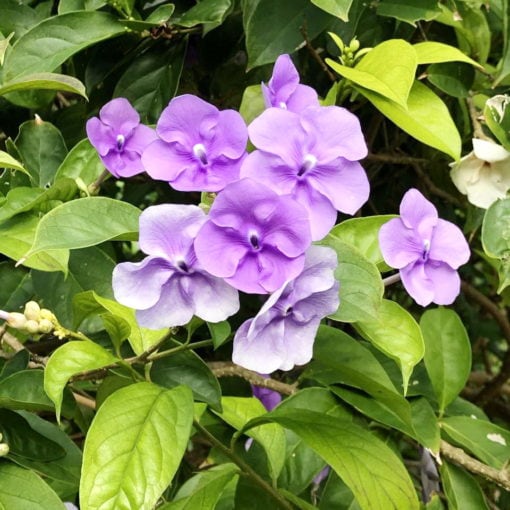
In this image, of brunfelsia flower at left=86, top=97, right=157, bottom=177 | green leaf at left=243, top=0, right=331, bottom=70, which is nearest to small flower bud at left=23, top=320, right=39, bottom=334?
brunfelsia flower at left=86, top=97, right=157, bottom=177

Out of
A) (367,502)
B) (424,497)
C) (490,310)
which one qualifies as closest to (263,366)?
(367,502)

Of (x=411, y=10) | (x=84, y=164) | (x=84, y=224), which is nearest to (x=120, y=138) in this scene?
(x=84, y=164)

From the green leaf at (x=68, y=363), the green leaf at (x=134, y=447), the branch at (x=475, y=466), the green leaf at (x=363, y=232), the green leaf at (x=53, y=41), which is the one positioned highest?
the green leaf at (x=53, y=41)

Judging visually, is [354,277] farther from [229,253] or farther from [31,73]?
[31,73]

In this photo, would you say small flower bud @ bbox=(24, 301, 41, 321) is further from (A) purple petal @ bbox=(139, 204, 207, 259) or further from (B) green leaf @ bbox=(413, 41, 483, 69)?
(B) green leaf @ bbox=(413, 41, 483, 69)

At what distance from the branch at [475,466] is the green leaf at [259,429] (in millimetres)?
240

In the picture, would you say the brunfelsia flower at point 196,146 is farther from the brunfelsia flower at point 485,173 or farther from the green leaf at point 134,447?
the brunfelsia flower at point 485,173

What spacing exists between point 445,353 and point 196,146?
59cm

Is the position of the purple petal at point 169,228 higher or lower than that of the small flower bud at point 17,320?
higher

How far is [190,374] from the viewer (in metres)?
0.98

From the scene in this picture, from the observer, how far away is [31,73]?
39.9 inches

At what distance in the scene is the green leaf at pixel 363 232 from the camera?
92 cm

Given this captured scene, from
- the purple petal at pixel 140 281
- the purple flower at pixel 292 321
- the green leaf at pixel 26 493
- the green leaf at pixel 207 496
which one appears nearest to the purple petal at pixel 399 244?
the purple flower at pixel 292 321

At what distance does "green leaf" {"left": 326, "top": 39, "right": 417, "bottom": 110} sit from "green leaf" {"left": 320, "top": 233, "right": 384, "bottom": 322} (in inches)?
9.2
